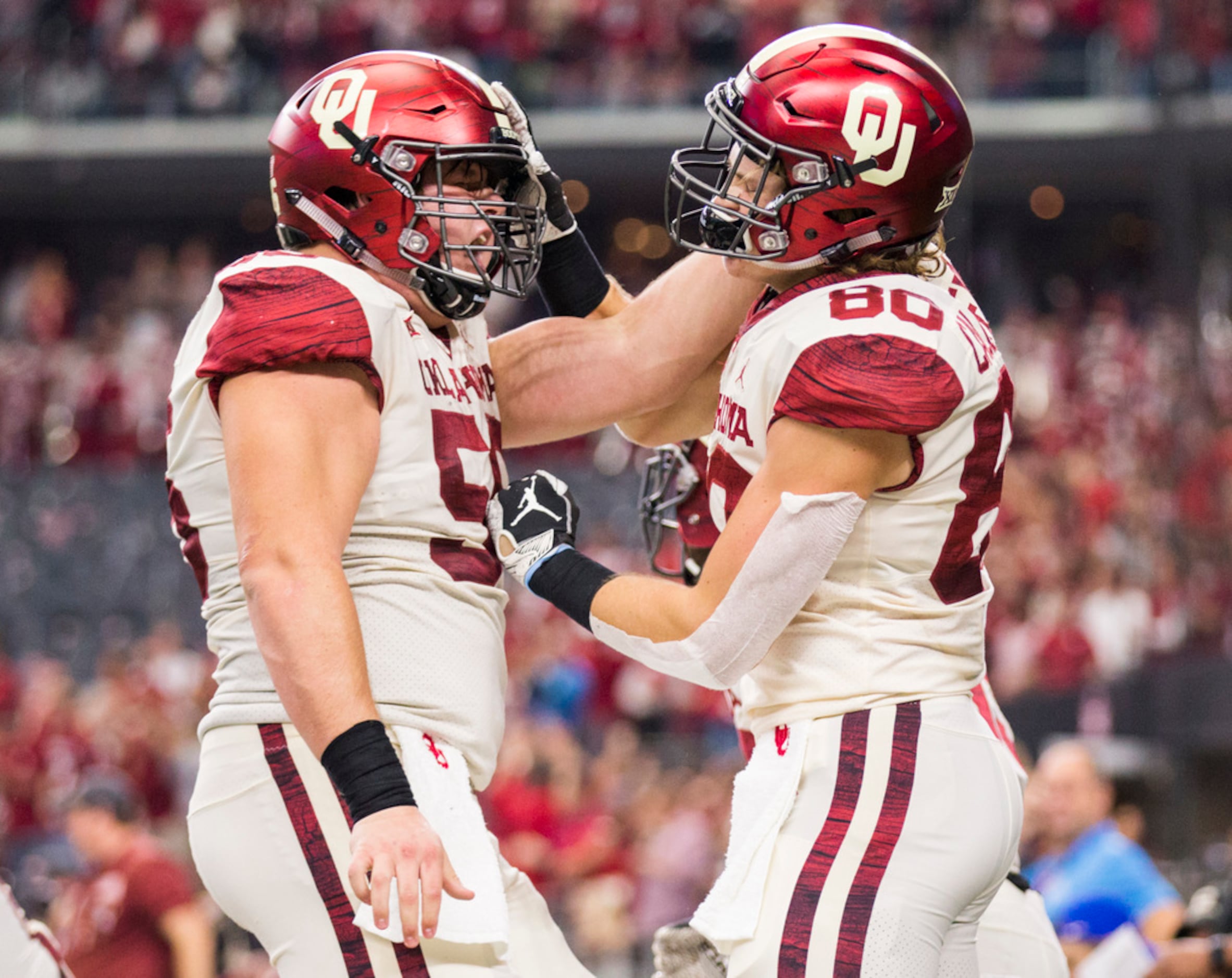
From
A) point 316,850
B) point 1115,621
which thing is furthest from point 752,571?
point 1115,621

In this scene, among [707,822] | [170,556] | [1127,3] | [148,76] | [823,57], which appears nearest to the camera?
[823,57]

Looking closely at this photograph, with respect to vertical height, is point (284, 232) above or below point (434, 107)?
below

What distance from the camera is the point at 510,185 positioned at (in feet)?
10.3

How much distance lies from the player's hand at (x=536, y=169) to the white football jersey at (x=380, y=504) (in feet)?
1.32

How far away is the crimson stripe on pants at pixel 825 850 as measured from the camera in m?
2.54

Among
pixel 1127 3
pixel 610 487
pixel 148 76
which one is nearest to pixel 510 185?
pixel 610 487

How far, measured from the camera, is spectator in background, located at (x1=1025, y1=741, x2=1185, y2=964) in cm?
577

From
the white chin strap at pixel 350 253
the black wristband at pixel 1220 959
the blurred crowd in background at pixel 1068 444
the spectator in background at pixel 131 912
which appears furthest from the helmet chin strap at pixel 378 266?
the blurred crowd in background at pixel 1068 444

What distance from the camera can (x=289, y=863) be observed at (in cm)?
262

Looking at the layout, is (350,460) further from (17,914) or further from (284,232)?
(17,914)

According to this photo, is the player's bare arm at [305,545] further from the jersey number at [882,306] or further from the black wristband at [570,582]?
the jersey number at [882,306]

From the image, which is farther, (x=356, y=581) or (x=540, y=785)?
(x=540, y=785)

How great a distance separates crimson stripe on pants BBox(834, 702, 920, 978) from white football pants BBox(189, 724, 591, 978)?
0.52m

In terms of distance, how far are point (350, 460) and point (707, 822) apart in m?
6.39
